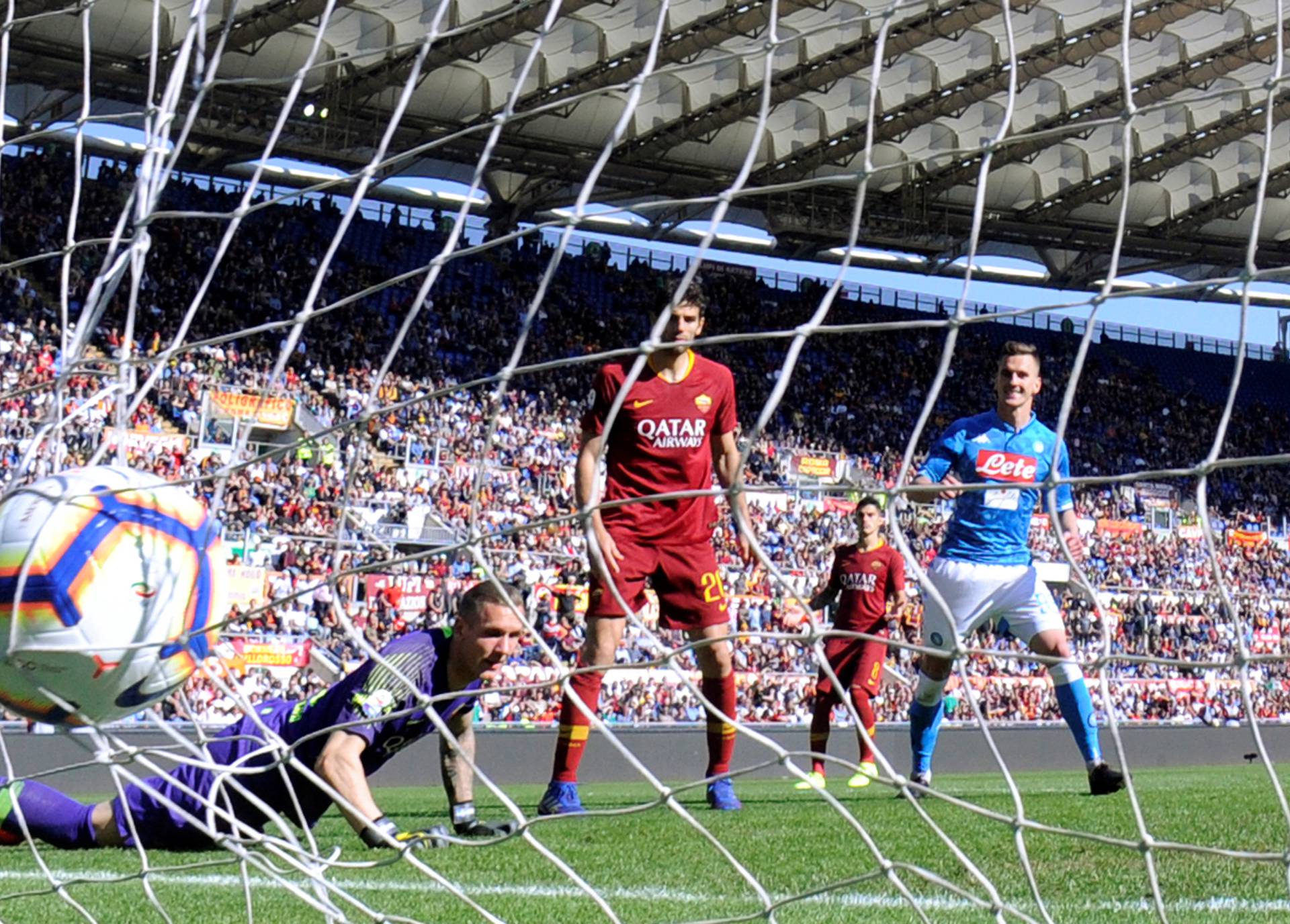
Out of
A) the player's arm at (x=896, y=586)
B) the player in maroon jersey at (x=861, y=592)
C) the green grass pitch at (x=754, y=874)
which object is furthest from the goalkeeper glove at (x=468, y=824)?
the player's arm at (x=896, y=586)

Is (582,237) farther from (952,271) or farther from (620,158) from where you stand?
(952,271)

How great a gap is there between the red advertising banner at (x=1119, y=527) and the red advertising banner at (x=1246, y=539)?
78.8 inches

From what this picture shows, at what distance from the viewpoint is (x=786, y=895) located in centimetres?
347

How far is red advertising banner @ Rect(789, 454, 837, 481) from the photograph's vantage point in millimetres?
21781

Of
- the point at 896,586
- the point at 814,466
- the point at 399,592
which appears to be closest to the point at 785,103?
the point at 814,466

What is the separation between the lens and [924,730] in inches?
258

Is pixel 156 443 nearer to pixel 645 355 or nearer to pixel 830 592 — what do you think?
pixel 830 592

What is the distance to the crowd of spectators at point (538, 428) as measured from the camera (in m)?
14.7

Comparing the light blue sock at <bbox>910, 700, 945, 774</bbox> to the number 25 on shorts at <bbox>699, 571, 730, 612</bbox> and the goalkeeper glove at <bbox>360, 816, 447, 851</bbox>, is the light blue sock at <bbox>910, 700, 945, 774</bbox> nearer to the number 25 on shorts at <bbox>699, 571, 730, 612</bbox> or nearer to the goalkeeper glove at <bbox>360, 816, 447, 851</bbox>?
the number 25 on shorts at <bbox>699, 571, 730, 612</bbox>

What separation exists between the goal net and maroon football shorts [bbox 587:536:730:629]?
27.4 inches

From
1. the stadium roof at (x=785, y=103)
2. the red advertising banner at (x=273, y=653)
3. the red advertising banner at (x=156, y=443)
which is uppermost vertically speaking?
the stadium roof at (x=785, y=103)

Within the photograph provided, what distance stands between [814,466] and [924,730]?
15.5m

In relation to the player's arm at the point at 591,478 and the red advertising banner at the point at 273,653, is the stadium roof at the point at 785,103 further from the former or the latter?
the player's arm at the point at 591,478

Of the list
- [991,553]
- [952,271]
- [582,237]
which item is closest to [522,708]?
[991,553]
